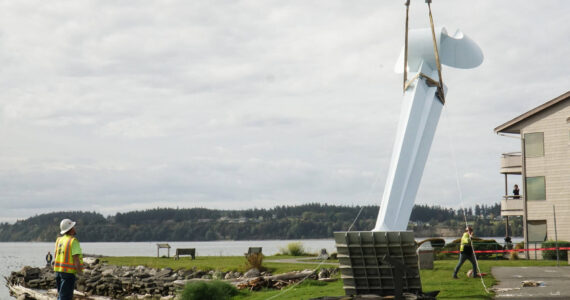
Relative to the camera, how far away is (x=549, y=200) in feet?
135

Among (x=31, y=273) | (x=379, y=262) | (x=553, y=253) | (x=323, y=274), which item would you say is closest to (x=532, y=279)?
(x=323, y=274)

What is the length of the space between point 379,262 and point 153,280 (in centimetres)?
1796

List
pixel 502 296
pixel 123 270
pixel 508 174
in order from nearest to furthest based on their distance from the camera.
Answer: pixel 502 296 < pixel 123 270 < pixel 508 174

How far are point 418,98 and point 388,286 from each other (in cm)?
561

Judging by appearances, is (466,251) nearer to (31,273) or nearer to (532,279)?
(532,279)

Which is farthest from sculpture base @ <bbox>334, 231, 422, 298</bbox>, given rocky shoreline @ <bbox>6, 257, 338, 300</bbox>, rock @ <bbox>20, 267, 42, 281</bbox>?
rock @ <bbox>20, 267, 42, 281</bbox>

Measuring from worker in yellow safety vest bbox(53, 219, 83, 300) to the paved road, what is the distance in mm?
9977

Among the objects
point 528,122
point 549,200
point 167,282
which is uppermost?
point 528,122

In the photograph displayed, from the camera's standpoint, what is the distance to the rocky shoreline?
83.9 feet

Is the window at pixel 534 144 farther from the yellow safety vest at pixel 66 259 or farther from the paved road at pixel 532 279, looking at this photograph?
the yellow safety vest at pixel 66 259

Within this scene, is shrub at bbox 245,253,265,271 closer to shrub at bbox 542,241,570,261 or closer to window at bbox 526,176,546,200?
shrub at bbox 542,241,570,261

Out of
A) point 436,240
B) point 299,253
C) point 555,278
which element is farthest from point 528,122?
point 555,278

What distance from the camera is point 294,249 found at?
44.2m

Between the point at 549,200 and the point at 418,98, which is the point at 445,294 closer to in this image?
the point at 418,98
